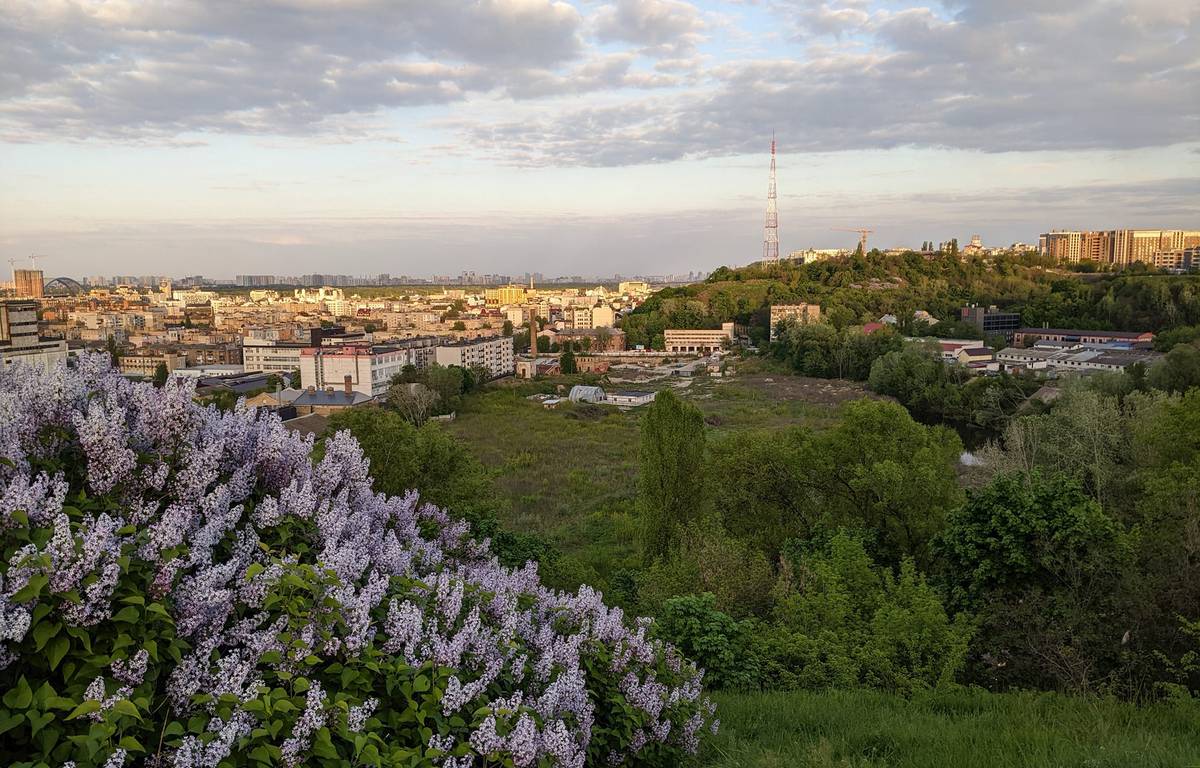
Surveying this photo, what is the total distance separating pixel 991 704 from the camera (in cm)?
624

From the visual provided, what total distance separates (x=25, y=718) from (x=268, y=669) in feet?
2.46

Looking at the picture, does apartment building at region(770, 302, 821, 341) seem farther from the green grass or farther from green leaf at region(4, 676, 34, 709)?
green leaf at region(4, 676, 34, 709)

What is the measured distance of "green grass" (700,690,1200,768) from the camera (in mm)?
4266

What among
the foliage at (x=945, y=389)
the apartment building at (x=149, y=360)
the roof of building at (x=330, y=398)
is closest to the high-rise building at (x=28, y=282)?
the apartment building at (x=149, y=360)

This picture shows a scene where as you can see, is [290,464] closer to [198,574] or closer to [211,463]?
[211,463]

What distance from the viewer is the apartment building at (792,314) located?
83863 millimetres

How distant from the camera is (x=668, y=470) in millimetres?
15844

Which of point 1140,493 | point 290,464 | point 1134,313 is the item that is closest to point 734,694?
point 290,464

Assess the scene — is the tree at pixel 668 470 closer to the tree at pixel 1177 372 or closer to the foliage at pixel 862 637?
the foliage at pixel 862 637

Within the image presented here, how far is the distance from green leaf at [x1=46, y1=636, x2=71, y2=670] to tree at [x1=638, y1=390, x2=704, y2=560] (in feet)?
44.6

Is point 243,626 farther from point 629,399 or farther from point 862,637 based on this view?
point 629,399

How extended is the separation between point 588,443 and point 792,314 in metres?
58.5

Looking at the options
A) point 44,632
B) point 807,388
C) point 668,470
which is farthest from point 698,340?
point 44,632

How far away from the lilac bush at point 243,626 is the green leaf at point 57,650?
0.06ft
